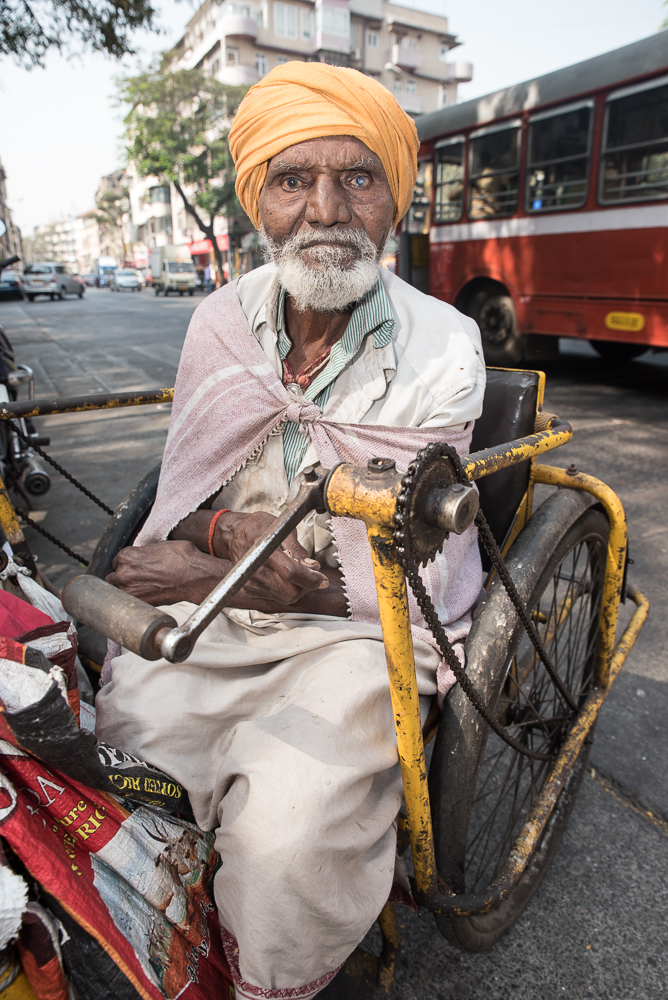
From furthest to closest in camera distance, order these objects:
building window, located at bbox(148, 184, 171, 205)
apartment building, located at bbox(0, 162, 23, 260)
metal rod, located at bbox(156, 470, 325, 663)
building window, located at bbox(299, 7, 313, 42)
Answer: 1. building window, located at bbox(148, 184, 171, 205)
2. building window, located at bbox(299, 7, 313, 42)
3. apartment building, located at bbox(0, 162, 23, 260)
4. metal rod, located at bbox(156, 470, 325, 663)

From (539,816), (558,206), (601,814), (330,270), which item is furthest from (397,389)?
(558,206)

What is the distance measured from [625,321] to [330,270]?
5528mm

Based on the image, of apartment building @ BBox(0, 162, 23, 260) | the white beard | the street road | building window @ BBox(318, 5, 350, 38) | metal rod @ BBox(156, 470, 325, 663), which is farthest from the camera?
building window @ BBox(318, 5, 350, 38)

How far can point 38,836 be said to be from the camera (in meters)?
0.81

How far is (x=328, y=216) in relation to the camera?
1486mm

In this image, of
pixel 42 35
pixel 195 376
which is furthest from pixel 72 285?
pixel 195 376

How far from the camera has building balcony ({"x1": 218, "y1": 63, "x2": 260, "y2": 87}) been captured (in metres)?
38.2

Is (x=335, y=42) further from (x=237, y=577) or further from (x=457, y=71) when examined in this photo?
(x=237, y=577)

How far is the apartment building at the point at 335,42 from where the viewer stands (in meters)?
38.8

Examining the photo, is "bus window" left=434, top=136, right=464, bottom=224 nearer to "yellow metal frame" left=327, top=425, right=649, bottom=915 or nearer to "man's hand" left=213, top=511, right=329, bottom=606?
"yellow metal frame" left=327, top=425, right=649, bottom=915

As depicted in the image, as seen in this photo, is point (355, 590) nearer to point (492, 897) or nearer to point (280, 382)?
point (280, 382)

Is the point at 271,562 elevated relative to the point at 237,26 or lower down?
lower down

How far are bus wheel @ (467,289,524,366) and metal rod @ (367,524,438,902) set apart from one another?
707cm

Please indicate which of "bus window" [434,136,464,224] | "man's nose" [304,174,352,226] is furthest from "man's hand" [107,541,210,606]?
"bus window" [434,136,464,224]
